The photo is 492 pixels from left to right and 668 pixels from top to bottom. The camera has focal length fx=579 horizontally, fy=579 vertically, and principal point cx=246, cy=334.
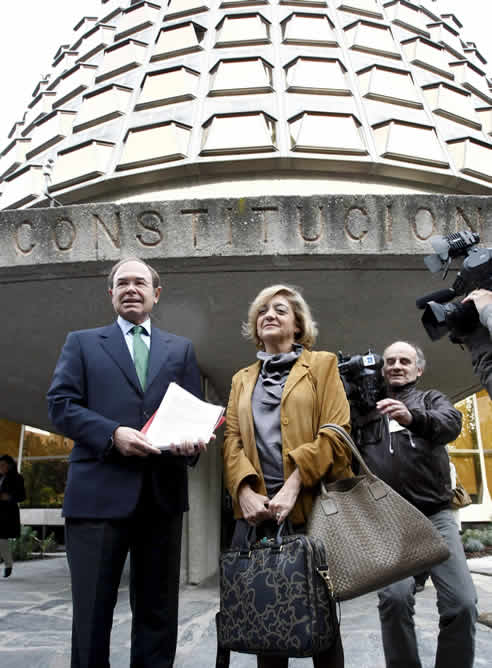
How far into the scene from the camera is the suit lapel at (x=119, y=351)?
2.48m

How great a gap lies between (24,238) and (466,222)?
12.8ft

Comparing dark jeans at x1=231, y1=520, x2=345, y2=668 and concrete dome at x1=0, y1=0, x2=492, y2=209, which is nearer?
dark jeans at x1=231, y1=520, x2=345, y2=668

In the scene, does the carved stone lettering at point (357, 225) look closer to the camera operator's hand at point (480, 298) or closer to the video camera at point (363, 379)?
the video camera at point (363, 379)

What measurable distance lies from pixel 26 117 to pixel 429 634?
14.6 meters

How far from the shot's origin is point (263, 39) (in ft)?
36.7

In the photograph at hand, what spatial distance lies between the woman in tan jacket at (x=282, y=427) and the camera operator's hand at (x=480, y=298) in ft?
2.05

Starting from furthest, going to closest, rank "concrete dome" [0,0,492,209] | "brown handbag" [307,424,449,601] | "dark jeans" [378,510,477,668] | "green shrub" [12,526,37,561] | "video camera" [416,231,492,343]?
"green shrub" [12,526,37,561] < "concrete dome" [0,0,492,209] < "dark jeans" [378,510,477,668] < "video camera" [416,231,492,343] < "brown handbag" [307,424,449,601]

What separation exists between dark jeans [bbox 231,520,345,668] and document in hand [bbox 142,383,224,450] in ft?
1.36

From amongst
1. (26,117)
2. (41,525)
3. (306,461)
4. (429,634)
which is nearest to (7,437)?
(41,525)

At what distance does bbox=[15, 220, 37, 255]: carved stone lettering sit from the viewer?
5.13 m

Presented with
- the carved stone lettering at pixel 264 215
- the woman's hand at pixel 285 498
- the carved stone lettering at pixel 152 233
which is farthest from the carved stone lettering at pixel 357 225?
the woman's hand at pixel 285 498

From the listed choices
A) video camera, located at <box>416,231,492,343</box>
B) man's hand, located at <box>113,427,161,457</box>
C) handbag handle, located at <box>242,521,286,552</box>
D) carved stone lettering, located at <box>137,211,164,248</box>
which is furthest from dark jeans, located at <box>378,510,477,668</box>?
carved stone lettering, located at <box>137,211,164,248</box>

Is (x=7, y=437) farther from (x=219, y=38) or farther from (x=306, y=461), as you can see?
(x=306, y=461)

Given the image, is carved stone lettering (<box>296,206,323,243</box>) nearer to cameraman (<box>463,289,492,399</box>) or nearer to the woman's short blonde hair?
the woman's short blonde hair
